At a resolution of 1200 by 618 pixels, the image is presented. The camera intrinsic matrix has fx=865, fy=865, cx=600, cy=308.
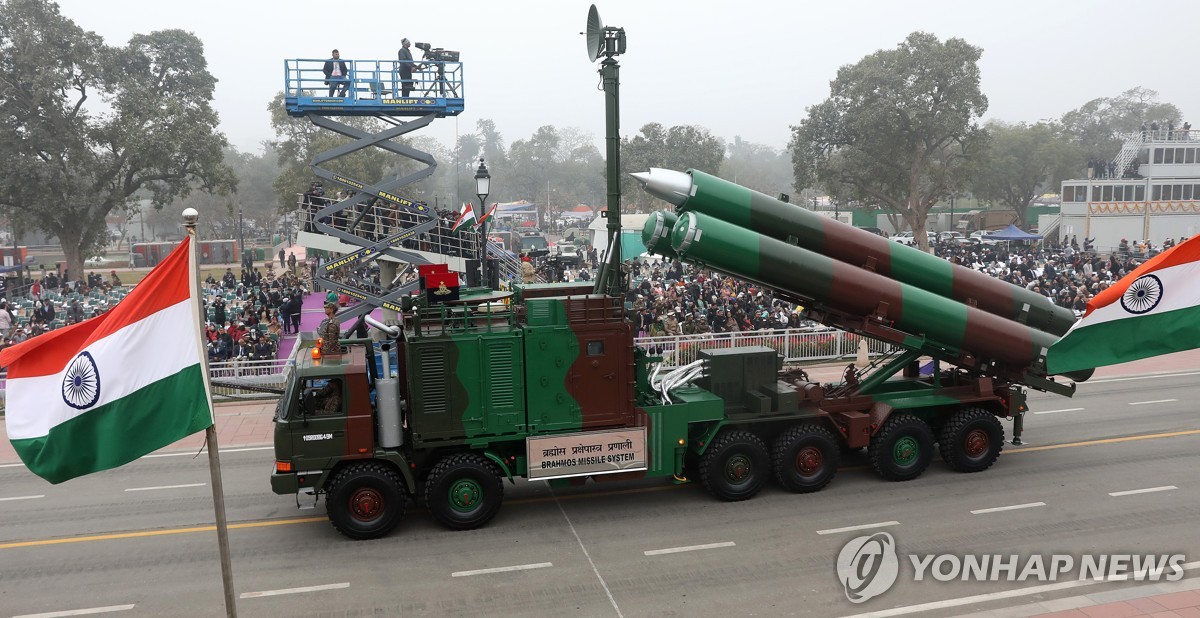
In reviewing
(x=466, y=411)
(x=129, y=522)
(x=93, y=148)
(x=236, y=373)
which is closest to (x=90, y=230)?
(x=93, y=148)

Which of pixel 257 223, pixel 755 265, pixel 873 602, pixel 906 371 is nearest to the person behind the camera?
pixel 873 602

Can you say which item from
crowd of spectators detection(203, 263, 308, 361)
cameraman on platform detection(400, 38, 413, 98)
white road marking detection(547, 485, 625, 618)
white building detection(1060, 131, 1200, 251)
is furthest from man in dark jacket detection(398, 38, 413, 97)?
white building detection(1060, 131, 1200, 251)

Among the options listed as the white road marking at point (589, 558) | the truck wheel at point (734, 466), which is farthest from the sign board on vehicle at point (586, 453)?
the truck wheel at point (734, 466)

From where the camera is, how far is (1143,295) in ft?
29.6

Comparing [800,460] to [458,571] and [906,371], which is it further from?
[458,571]

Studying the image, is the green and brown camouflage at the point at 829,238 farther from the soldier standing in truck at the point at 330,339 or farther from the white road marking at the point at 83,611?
the white road marking at the point at 83,611

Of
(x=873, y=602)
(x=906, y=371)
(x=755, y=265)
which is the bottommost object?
(x=873, y=602)

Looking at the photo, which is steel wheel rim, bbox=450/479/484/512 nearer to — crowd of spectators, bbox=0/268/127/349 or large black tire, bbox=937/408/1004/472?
large black tire, bbox=937/408/1004/472

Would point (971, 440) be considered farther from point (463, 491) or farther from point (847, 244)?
point (463, 491)

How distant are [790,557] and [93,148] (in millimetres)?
44135

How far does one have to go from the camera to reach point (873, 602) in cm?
926

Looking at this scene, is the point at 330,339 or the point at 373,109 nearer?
the point at 330,339

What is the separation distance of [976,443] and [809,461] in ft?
9.57

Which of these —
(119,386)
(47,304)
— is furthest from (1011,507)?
(47,304)
